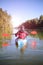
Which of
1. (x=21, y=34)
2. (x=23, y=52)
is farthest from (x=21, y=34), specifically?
(x=23, y=52)

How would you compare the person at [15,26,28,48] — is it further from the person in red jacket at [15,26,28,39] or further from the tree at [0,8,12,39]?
the tree at [0,8,12,39]

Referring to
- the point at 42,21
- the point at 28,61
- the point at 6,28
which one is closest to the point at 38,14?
the point at 42,21

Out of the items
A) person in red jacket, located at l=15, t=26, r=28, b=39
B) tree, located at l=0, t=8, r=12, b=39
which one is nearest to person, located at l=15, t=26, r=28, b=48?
person in red jacket, located at l=15, t=26, r=28, b=39

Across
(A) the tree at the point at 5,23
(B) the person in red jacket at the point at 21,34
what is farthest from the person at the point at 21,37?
(A) the tree at the point at 5,23

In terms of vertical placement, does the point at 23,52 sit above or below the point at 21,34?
below

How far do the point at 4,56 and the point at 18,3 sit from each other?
65 centimetres

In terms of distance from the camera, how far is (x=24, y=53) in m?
1.61

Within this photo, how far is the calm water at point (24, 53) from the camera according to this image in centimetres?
156

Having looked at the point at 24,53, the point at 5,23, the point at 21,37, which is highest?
the point at 5,23

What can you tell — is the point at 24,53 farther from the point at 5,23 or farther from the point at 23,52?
the point at 5,23

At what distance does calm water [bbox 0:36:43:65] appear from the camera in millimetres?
1562

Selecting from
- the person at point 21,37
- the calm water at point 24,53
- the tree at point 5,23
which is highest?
the tree at point 5,23

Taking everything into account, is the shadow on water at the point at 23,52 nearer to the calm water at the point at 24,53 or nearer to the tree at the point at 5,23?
the calm water at the point at 24,53

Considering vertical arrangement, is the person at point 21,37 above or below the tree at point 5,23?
below
